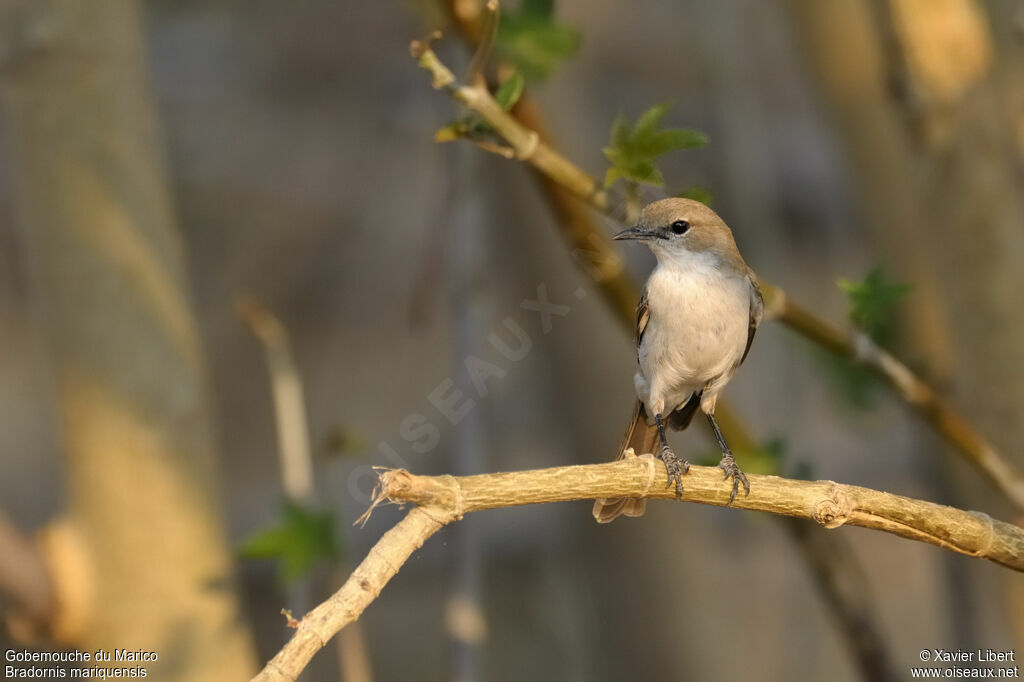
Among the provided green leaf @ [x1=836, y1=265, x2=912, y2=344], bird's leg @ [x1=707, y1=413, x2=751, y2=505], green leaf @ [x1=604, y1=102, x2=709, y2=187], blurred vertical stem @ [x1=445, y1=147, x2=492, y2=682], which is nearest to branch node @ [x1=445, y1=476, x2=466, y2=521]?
bird's leg @ [x1=707, y1=413, x2=751, y2=505]

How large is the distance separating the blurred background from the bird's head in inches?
4.6

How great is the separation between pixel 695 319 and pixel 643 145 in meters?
0.52

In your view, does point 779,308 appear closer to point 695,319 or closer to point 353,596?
point 695,319

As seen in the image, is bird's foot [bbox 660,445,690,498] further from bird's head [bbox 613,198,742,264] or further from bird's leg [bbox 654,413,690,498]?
bird's head [bbox 613,198,742,264]

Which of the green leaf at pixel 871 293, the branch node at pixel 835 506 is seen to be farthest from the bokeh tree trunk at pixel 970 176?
the branch node at pixel 835 506

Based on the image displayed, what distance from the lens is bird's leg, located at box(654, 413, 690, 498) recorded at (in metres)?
1.46

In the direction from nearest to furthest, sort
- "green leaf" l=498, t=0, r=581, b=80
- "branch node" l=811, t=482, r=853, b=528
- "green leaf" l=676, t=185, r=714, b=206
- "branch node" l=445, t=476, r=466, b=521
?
"branch node" l=445, t=476, r=466, b=521 → "branch node" l=811, t=482, r=853, b=528 → "green leaf" l=676, t=185, r=714, b=206 → "green leaf" l=498, t=0, r=581, b=80

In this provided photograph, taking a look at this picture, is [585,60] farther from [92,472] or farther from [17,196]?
[92,472]

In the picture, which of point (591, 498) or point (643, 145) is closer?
point (591, 498)

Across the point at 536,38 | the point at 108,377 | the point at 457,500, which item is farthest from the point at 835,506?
the point at 108,377

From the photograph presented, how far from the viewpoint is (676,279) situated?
2068 mm

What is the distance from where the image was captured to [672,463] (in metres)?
1.94

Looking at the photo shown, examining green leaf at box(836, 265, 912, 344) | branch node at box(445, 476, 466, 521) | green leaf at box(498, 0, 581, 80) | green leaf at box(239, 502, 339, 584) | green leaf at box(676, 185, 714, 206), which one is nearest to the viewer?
branch node at box(445, 476, 466, 521)

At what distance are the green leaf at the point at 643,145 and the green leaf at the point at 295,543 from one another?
1.14 m
